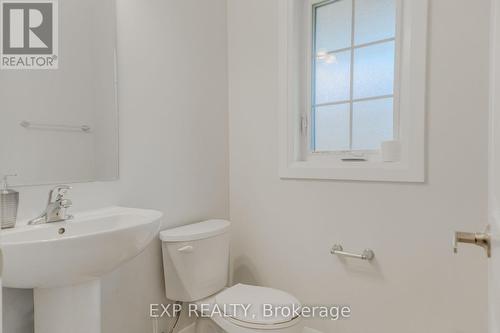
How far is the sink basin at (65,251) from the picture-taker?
0.84m

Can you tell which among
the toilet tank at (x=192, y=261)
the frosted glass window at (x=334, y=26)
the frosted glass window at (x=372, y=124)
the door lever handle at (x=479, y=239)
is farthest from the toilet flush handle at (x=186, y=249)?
the frosted glass window at (x=334, y=26)

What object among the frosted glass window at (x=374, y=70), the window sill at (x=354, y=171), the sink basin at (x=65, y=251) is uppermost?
the frosted glass window at (x=374, y=70)

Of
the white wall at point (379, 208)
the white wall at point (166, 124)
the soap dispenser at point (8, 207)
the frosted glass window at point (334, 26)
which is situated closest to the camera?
the soap dispenser at point (8, 207)

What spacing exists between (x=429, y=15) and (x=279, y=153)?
3.19 ft

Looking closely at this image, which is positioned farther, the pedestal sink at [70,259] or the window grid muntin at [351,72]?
the window grid muntin at [351,72]

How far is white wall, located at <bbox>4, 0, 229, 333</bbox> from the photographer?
1453 mm

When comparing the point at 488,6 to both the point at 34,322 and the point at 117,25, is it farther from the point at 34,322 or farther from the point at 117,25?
the point at 34,322

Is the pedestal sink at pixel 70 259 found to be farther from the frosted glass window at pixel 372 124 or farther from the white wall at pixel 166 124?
the frosted glass window at pixel 372 124

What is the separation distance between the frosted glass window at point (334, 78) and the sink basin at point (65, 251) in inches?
46.6

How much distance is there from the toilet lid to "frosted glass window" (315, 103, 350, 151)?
0.86 meters

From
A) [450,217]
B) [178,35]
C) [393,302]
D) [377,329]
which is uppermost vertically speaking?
[178,35]

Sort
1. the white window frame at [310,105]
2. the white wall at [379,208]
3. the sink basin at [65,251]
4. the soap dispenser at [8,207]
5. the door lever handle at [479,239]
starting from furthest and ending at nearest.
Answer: the white window frame at [310,105], the white wall at [379,208], the soap dispenser at [8,207], the sink basin at [65,251], the door lever handle at [479,239]

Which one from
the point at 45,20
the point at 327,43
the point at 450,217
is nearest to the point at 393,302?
the point at 450,217

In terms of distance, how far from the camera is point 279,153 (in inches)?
71.9
